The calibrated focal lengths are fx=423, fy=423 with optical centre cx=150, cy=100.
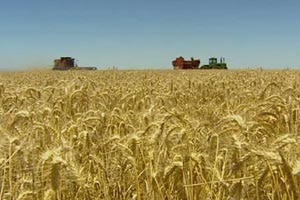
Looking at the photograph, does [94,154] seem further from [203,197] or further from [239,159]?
[239,159]

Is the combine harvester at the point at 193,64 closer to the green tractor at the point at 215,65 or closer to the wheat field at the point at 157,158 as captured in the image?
the green tractor at the point at 215,65

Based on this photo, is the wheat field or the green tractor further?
the green tractor

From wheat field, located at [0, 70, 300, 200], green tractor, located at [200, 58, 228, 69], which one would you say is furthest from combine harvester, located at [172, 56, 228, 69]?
wheat field, located at [0, 70, 300, 200]

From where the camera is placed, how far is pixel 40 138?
116 inches

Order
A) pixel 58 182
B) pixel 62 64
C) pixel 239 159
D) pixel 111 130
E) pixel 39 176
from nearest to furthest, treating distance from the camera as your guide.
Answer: pixel 58 182, pixel 239 159, pixel 39 176, pixel 111 130, pixel 62 64

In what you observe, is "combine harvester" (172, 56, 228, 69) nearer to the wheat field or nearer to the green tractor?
the green tractor

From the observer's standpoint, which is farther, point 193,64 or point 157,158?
point 193,64

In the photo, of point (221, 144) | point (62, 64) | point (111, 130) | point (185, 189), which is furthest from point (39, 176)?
point (62, 64)

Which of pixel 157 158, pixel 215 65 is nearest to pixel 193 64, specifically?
pixel 215 65

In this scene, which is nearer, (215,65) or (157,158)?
(157,158)

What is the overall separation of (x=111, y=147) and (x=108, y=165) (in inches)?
4.8

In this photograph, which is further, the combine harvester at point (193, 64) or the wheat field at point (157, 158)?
the combine harvester at point (193, 64)

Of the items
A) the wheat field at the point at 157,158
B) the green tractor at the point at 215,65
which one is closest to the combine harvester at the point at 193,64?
the green tractor at the point at 215,65

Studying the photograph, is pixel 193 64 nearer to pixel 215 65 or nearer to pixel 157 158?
pixel 215 65
